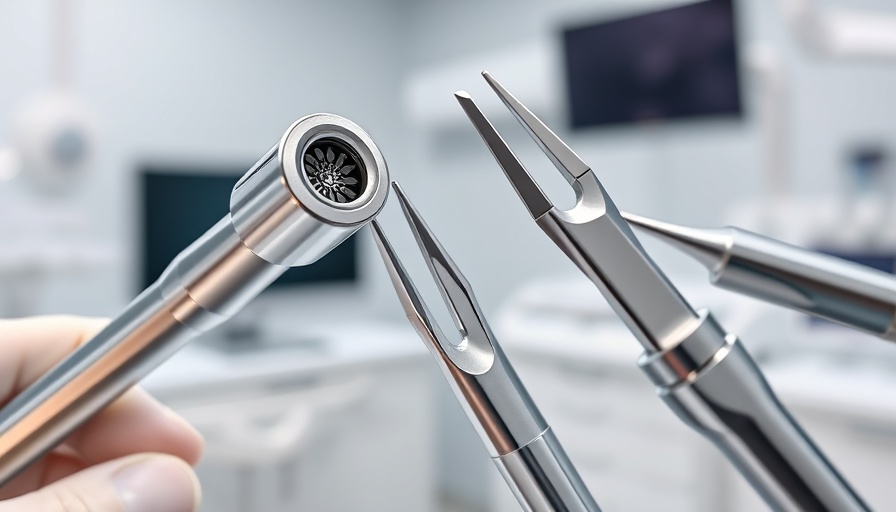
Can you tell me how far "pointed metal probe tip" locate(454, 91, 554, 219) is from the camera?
0.61 ft

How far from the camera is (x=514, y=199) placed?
235cm

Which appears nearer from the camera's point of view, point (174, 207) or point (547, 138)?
point (547, 138)

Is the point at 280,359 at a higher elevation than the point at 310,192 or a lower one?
higher

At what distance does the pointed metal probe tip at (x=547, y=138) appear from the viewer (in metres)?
0.19

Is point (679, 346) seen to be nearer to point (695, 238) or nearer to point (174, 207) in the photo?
point (695, 238)

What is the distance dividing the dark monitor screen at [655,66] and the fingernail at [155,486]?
1450 millimetres

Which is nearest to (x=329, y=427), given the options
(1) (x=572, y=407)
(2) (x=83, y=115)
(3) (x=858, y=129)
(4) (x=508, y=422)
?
(1) (x=572, y=407)

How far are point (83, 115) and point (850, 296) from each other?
158 centimetres

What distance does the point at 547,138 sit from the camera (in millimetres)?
197

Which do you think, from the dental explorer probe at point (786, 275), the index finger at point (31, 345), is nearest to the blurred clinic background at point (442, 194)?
the dental explorer probe at point (786, 275)

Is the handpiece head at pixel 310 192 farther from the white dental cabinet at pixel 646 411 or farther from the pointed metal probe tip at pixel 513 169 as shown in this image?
the white dental cabinet at pixel 646 411

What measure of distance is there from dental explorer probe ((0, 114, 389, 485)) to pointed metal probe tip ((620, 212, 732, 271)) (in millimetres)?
76

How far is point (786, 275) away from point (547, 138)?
0.08 meters

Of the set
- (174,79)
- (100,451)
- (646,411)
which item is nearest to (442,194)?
(174,79)
